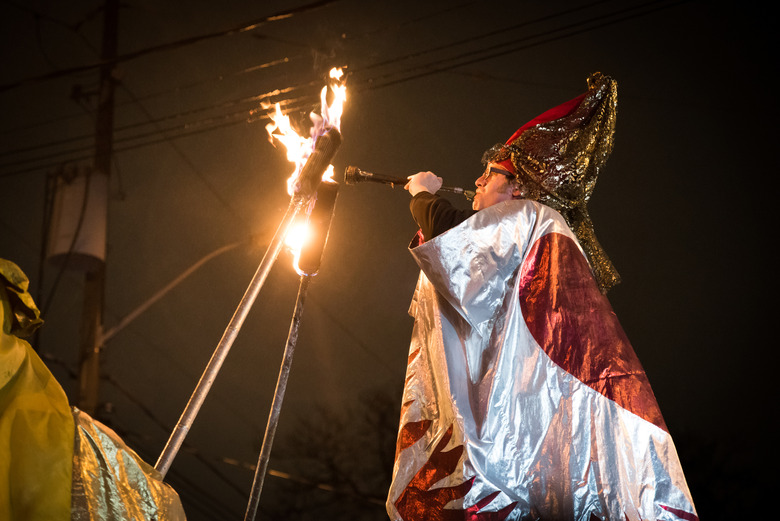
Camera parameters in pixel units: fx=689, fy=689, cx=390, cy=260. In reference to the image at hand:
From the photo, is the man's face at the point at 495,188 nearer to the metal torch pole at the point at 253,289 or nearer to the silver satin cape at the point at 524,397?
the silver satin cape at the point at 524,397

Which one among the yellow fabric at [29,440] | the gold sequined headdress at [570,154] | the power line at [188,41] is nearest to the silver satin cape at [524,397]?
the gold sequined headdress at [570,154]

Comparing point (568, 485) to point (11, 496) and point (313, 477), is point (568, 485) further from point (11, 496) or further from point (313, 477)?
point (313, 477)

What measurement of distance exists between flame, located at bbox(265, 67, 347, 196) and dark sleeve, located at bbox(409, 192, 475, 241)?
1.64ft

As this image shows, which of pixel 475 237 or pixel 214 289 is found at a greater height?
pixel 214 289

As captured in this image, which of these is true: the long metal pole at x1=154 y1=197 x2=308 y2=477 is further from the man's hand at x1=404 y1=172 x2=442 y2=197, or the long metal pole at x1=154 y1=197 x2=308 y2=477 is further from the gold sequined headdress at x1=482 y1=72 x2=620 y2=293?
the gold sequined headdress at x1=482 y1=72 x2=620 y2=293

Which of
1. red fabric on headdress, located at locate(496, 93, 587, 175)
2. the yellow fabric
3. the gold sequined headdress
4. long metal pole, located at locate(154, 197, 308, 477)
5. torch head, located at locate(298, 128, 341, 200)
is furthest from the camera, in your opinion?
red fabric on headdress, located at locate(496, 93, 587, 175)

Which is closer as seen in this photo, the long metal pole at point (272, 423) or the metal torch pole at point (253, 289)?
the metal torch pole at point (253, 289)

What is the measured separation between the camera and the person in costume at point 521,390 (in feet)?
8.80

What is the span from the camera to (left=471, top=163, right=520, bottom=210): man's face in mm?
3801

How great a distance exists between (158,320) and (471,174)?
8.09 metres

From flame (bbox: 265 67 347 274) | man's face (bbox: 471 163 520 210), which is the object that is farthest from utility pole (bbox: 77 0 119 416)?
man's face (bbox: 471 163 520 210)

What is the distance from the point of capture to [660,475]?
2.69 metres

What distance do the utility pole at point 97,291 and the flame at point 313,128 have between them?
5.42 meters

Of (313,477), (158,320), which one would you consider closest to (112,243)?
(158,320)
